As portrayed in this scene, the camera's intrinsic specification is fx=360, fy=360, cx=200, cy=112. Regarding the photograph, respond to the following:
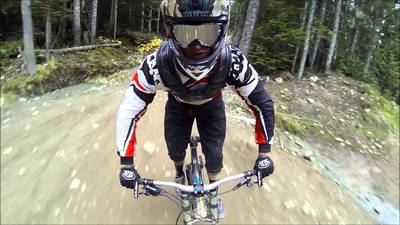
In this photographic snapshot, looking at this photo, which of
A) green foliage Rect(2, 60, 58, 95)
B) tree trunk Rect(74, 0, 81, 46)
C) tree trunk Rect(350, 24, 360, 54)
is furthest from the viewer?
tree trunk Rect(350, 24, 360, 54)

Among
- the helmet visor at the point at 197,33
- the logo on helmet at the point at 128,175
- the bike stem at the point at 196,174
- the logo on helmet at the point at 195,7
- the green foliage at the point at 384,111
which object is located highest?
the logo on helmet at the point at 195,7

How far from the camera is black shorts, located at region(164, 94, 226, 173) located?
383 centimetres

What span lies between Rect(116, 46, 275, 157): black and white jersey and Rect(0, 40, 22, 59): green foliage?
9673mm

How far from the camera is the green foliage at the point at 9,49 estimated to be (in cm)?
1133

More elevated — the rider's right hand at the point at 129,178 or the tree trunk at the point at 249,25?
the tree trunk at the point at 249,25

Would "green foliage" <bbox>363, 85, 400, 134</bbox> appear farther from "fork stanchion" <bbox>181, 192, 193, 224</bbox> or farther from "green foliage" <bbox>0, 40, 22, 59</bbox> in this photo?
"green foliage" <bbox>0, 40, 22, 59</bbox>

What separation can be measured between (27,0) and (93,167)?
6250 mm

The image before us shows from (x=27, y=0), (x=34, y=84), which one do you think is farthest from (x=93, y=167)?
(x=27, y=0)

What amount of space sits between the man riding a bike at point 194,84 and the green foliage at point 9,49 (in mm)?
9442

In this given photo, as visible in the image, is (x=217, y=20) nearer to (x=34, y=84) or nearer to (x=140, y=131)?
(x=140, y=131)

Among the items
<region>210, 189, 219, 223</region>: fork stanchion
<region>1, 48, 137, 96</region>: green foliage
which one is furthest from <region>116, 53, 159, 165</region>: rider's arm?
<region>1, 48, 137, 96</region>: green foliage

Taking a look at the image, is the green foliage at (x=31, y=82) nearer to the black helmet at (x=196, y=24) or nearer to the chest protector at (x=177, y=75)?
the chest protector at (x=177, y=75)

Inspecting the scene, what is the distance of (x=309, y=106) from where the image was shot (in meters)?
10.4

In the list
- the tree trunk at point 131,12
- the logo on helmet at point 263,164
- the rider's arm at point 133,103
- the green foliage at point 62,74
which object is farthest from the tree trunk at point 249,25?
the tree trunk at point 131,12
